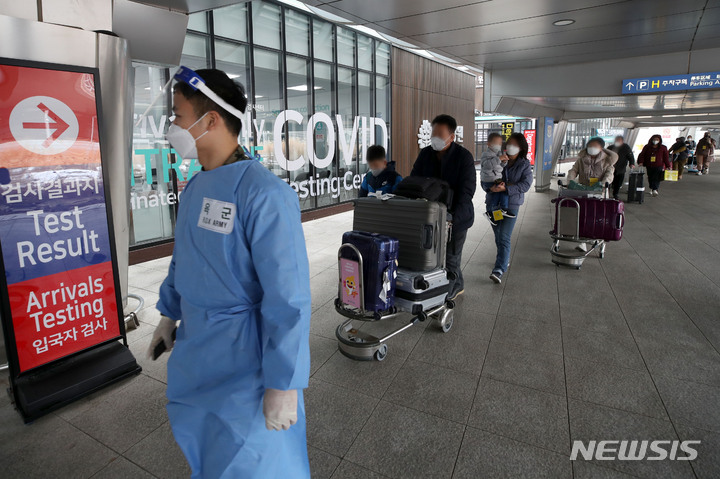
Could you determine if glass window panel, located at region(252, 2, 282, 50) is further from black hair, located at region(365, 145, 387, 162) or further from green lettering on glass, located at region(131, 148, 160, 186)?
black hair, located at region(365, 145, 387, 162)

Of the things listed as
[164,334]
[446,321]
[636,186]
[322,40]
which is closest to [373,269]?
[446,321]

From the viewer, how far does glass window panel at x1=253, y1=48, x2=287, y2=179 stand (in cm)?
866

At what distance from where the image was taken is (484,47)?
24.2 feet

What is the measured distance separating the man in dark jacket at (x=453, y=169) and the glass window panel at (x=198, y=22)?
553cm

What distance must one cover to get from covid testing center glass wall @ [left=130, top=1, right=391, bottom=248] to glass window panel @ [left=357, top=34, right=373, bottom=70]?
27mm

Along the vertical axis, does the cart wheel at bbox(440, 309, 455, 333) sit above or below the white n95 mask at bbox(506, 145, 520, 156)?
below

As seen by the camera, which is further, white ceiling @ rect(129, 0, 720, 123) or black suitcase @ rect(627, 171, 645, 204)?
black suitcase @ rect(627, 171, 645, 204)

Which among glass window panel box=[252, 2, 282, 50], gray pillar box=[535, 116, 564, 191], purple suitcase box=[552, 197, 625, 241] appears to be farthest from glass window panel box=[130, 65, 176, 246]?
gray pillar box=[535, 116, 564, 191]

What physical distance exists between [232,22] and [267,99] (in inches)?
60.6

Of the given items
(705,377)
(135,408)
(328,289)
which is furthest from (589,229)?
(135,408)

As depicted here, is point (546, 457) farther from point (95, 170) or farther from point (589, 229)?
point (589, 229)

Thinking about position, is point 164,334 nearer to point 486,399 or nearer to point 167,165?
point 486,399

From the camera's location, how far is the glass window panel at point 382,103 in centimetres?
1234

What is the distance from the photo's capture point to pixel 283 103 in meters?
9.11
